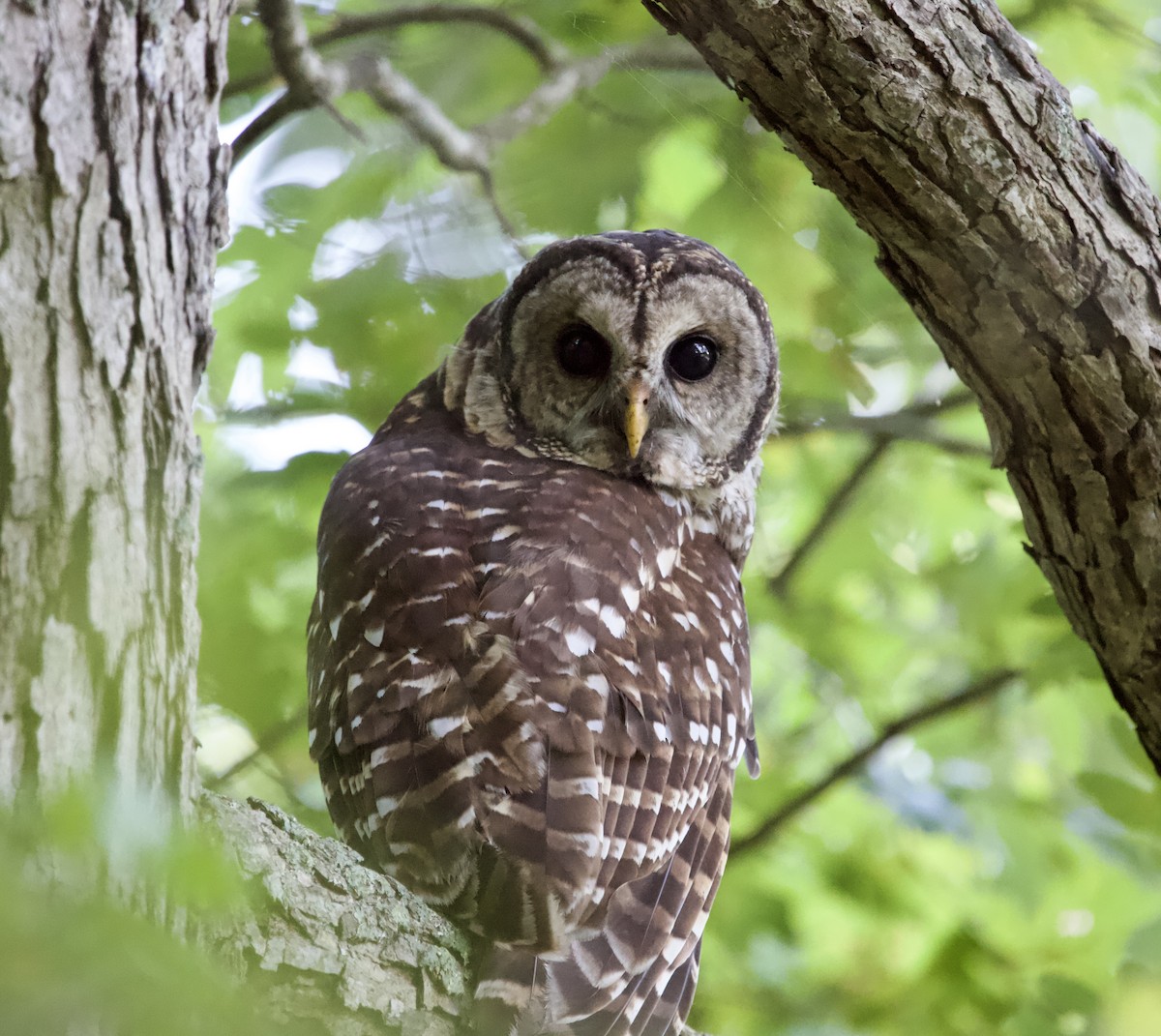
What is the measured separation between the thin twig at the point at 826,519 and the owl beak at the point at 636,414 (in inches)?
58.7

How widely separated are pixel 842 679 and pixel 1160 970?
1.52 meters

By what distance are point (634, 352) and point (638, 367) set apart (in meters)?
0.04

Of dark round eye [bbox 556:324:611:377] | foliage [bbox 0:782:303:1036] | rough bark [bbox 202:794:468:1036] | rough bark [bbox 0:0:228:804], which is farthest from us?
dark round eye [bbox 556:324:611:377]

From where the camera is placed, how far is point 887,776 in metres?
3.96

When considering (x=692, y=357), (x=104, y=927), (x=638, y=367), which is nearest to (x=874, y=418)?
(x=692, y=357)

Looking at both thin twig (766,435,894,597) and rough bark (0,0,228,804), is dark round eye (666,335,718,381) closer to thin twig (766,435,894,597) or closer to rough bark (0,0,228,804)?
thin twig (766,435,894,597)

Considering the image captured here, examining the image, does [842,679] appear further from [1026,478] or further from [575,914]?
[575,914]

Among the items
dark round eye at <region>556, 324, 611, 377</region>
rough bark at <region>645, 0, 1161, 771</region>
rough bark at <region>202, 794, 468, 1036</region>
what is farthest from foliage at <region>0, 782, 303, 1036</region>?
dark round eye at <region>556, 324, 611, 377</region>

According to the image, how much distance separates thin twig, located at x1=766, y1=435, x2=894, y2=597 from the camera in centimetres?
435

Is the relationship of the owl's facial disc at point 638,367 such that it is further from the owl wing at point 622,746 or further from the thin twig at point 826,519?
the thin twig at point 826,519

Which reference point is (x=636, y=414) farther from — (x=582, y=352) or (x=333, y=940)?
(x=333, y=940)

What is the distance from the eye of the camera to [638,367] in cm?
308

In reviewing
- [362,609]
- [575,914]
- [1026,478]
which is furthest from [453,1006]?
[1026,478]

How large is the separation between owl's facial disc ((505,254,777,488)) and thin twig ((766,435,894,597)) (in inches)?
42.8
